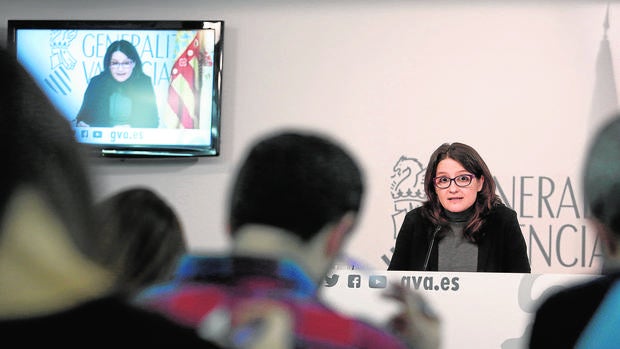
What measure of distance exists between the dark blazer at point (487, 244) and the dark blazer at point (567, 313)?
274cm

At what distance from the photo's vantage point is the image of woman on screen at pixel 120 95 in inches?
175

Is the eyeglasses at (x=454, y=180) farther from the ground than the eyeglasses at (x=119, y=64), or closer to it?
closer to it

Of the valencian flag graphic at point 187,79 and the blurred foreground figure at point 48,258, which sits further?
the valencian flag graphic at point 187,79

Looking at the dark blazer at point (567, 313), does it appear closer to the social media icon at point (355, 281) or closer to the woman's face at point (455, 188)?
the social media icon at point (355, 281)

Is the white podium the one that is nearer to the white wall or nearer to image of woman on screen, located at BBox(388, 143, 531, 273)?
image of woman on screen, located at BBox(388, 143, 531, 273)

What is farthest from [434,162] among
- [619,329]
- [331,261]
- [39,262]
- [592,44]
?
[39,262]

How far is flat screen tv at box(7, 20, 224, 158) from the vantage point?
439cm

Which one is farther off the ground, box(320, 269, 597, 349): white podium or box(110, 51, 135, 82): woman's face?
box(110, 51, 135, 82): woman's face

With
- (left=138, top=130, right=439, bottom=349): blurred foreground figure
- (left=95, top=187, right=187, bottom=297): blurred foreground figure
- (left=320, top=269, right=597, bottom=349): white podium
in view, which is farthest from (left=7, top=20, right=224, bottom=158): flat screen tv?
(left=138, top=130, right=439, bottom=349): blurred foreground figure

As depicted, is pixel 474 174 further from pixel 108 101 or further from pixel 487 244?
pixel 108 101

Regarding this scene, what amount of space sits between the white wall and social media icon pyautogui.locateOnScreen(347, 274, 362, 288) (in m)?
1.94

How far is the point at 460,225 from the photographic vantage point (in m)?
4.14

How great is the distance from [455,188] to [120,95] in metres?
1.72

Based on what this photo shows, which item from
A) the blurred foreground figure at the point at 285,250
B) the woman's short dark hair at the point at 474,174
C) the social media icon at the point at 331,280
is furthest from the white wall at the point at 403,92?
the blurred foreground figure at the point at 285,250
